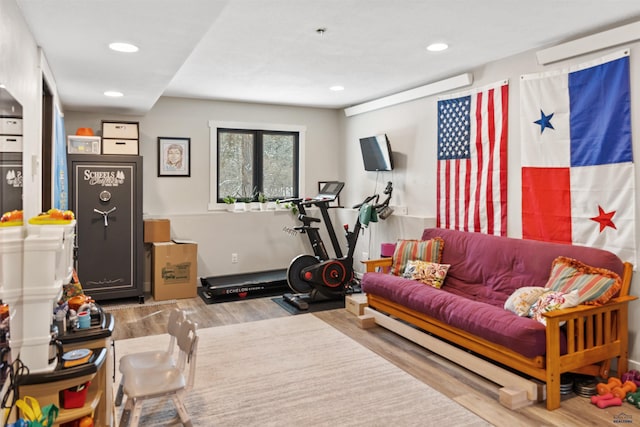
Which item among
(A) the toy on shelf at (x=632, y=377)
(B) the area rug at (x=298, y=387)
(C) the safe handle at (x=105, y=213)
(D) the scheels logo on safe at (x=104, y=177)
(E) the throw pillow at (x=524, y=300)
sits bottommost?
(B) the area rug at (x=298, y=387)

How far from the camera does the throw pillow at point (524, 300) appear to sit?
3143 millimetres

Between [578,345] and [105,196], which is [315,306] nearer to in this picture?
[105,196]

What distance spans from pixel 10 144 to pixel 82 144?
3501mm

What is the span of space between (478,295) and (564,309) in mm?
1044

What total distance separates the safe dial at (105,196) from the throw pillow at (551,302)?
432 centimetres

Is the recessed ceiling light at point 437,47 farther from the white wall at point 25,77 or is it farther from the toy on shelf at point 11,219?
the toy on shelf at point 11,219

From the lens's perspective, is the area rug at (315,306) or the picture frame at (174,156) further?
the picture frame at (174,156)

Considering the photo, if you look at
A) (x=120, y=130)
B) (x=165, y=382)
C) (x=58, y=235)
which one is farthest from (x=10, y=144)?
(x=120, y=130)

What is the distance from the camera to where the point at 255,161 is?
Result: 6.47 m

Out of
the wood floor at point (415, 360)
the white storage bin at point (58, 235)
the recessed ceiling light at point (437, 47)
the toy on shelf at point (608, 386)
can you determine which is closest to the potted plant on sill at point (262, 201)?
the wood floor at point (415, 360)

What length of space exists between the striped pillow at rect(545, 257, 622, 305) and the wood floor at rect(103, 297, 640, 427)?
2.14 ft

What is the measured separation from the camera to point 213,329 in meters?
4.36

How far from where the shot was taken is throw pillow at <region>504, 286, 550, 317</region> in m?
3.14

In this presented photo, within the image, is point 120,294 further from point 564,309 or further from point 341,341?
point 564,309
